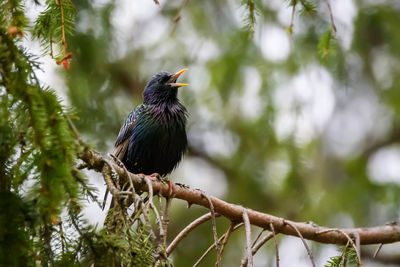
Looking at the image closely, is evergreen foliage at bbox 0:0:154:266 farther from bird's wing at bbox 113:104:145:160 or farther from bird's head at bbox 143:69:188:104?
bird's head at bbox 143:69:188:104

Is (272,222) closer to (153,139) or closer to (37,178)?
(153,139)

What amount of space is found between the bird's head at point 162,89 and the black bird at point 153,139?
96mm

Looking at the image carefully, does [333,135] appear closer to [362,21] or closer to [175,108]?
[362,21]

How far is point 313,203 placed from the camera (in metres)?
5.60

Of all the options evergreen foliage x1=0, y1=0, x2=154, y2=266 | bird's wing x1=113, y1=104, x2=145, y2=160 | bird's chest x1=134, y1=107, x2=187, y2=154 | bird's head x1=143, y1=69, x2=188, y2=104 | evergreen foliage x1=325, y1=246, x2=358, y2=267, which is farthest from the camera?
bird's head x1=143, y1=69, x2=188, y2=104

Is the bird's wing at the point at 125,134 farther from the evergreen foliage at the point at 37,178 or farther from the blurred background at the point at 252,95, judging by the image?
the evergreen foliage at the point at 37,178

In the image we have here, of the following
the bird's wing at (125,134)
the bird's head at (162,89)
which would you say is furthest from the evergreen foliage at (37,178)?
the bird's head at (162,89)

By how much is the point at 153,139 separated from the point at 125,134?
13.0 inches

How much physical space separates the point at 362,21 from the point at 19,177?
4459 millimetres

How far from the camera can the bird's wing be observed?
178 inches

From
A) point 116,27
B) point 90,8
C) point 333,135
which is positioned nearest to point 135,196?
point 90,8

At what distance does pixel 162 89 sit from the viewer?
4.90 meters

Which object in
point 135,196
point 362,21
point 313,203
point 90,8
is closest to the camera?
point 135,196

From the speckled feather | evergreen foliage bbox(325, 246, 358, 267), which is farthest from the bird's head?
evergreen foliage bbox(325, 246, 358, 267)
